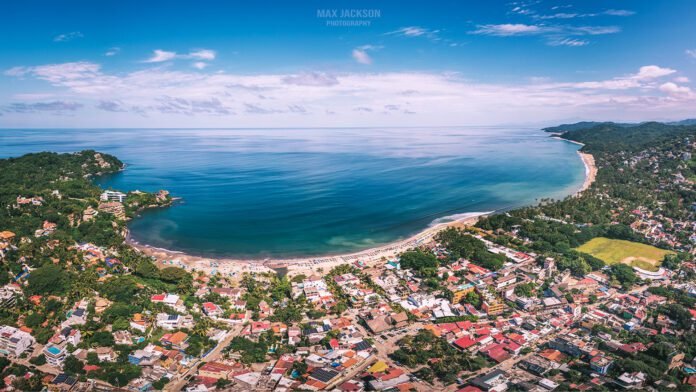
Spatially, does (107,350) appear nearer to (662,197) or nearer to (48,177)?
(48,177)

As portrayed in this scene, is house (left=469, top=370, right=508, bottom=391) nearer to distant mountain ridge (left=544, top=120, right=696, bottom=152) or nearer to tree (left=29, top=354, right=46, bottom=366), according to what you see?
tree (left=29, top=354, right=46, bottom=366)

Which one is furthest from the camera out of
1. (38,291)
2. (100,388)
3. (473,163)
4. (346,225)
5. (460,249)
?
(473,163)

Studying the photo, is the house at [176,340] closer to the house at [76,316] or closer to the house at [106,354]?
the house at [106,354]

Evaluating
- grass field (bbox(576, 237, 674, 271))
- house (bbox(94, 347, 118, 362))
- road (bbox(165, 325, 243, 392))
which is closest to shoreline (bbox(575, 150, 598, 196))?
grass field (bbox(576, 237, 674, 271))

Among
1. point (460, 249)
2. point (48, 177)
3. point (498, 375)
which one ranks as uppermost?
point (48, 177)

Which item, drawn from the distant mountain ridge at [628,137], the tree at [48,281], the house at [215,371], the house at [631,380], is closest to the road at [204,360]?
the house at [215,371]

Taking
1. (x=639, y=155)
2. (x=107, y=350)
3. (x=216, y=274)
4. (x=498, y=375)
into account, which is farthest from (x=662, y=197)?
(x=107, y=350)
